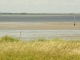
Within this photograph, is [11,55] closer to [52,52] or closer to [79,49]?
Result: [52,52]

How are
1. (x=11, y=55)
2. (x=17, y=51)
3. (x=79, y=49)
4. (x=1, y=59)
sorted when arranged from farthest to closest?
(x=79, y=49) < (x=17, y=51) < (x=11, y=55) < (x=1, y=59)

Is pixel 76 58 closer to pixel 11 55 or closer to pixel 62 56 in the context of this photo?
pixel 62 56

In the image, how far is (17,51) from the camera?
1293 centimetres

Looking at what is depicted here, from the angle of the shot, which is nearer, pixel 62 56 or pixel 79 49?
pixel 62 56

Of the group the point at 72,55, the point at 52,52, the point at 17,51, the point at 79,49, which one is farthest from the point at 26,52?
the point at 79,49

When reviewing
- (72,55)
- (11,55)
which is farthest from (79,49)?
(11,55)

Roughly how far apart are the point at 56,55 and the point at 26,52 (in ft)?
5.29

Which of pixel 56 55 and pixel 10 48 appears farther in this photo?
pixel 10 48

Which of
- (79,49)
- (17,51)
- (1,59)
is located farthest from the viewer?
(79,49)

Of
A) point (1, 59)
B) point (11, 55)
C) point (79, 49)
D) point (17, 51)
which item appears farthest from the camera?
point (79, 49)

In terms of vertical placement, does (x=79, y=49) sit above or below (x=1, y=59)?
below

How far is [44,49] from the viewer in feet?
44.4

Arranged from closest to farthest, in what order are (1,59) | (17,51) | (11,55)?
(1,59)
(11,55)
(17,51)

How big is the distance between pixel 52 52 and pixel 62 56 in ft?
3.20
